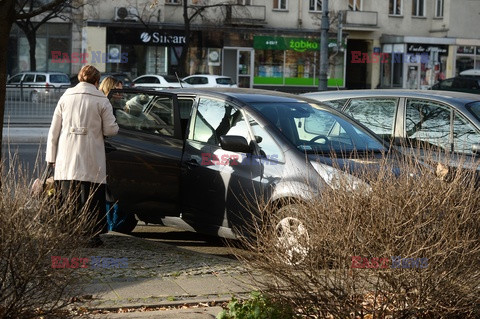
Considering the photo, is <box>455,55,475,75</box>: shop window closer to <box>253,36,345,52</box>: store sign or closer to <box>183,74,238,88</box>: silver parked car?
<box>253,36,345,52</box>: store sign

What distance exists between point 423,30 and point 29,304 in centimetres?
5901

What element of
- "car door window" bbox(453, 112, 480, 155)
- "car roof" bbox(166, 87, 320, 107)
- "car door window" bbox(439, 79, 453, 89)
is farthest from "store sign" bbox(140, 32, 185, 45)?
"car door window" bbox(453, 112, 480, 155)

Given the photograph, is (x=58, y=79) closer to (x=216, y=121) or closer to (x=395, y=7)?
(x=395, y=7)

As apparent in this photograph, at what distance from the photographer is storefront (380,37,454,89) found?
192ft

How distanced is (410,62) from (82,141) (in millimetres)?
52521

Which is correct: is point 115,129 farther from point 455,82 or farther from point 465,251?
point 455,82

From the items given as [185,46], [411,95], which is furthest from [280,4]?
[411,95]

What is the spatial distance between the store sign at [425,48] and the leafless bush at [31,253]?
55.2 meters

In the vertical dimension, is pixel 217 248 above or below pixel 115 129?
below

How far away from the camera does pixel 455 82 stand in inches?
1346

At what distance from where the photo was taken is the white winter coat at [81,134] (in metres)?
8.27

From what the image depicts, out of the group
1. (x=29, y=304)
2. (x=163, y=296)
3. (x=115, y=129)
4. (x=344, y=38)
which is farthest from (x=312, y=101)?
(x=344, y=38)

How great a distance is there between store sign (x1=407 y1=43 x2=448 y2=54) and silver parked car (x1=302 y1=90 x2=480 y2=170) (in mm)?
48899

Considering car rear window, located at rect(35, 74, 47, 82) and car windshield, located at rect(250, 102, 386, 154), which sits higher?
car windshield, located at rect(250, 102, 386, 154)
